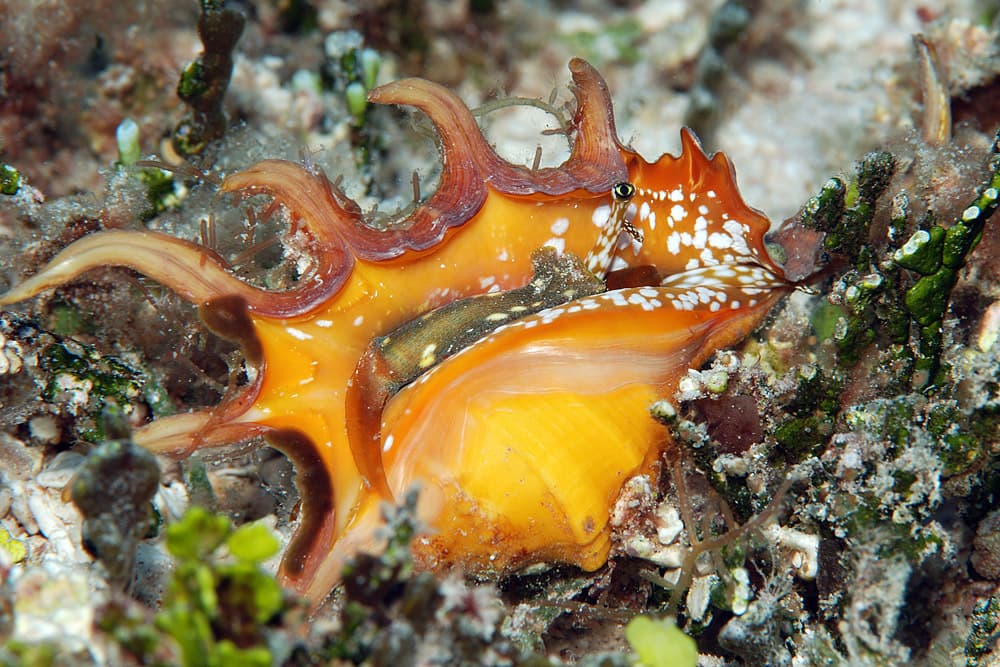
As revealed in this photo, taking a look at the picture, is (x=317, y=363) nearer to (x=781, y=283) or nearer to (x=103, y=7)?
(x=781, y=283)

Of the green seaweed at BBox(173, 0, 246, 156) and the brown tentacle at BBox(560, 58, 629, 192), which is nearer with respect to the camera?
the brown tentacle at BBox(560, 58, 629, 192)

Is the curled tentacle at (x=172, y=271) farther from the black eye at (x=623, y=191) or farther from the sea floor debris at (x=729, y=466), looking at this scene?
the black eye at (x=623, y=191)

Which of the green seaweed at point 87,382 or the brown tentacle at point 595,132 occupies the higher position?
the brown tentacle at point 595,132

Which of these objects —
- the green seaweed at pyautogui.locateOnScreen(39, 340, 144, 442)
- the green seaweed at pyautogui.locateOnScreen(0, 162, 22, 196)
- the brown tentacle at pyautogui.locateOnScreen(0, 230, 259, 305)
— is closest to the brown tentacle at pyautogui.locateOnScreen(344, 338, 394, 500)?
the brown tentacle at pyautogui.locateOnScreen(0, 230, 259, 305)

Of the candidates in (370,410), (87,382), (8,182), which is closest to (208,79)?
(8,182)

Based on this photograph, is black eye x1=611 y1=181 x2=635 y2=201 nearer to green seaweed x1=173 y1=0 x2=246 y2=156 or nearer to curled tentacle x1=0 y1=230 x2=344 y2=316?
curled tentacle x1=0 y1=230 x2=344 y2=316

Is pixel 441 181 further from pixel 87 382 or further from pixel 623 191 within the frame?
pixel 87 382

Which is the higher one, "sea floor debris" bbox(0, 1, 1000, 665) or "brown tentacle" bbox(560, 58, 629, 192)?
"brown tentacle" bbox(560, 58, 629, 192)

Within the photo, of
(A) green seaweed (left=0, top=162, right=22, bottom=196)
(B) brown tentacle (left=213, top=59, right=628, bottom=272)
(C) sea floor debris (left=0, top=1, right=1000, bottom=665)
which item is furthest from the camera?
(A) green seaweed (left=0, top=162, right=22, bottom=196)

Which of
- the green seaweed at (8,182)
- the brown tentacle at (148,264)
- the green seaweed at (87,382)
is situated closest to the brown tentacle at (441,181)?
the brown tentacle at (148,264)
